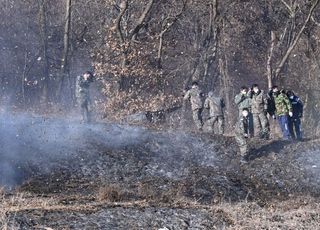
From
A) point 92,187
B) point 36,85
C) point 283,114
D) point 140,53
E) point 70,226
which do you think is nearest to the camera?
point 70,226

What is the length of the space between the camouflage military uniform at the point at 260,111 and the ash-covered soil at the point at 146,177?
750 millimetres

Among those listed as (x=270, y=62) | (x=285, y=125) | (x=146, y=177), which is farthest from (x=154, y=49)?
(x=146, y=177)

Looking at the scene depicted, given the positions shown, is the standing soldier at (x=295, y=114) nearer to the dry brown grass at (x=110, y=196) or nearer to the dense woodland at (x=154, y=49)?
the dense woodland at (x=154, y=49)

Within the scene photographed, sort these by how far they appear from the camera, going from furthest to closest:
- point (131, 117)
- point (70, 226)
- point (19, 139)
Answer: point (131, 117)
point (19, 139)
point (70, 226)

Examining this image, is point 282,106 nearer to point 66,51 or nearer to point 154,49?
point 154,49

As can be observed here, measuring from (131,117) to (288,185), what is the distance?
962 cm

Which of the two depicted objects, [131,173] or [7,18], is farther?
[7,18]

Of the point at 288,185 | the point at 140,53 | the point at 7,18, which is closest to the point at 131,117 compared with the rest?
the point at 140,53

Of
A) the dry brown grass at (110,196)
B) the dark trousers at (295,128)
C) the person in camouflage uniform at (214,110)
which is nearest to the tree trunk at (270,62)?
the dark trousers at (295,128)

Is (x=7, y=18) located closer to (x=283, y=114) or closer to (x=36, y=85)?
(x=36, y=85)

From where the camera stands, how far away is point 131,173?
1888 centimetres

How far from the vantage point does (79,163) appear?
19.2 metres

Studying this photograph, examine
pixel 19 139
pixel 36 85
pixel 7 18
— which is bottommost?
pixel 19 139

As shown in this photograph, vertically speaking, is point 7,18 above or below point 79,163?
above
